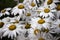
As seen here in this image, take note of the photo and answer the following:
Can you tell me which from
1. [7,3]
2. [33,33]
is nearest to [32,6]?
[33,33]

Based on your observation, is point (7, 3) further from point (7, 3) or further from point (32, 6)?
point (32, 6)

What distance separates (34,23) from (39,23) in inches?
0.9

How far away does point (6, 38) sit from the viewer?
924 millimetres

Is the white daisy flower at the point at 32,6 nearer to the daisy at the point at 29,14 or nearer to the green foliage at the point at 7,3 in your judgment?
the daisy at the point at 29,14

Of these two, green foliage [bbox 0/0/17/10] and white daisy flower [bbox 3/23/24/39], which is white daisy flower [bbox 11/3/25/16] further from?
green foliage [bbox 0/0/17/10]

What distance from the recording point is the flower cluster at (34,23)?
863mm

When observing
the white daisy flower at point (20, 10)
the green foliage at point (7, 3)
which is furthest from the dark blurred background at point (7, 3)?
the white daisy flower at point (20, 10)

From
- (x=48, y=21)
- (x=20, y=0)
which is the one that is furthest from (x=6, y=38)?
(x=20, y=0)

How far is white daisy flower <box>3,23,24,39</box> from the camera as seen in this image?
2.88 feet

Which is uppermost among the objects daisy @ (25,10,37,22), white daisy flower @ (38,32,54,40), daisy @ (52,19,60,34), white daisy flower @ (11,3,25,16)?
white daisy flower @ (11,3,25,16)

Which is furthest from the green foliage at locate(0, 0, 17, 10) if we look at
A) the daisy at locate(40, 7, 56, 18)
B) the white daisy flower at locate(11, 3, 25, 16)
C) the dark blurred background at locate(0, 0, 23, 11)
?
the daisy at locate(40, 7, 56, 18)

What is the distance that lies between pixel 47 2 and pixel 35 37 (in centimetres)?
20

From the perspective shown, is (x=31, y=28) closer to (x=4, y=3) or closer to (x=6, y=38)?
(x=6, y=38)

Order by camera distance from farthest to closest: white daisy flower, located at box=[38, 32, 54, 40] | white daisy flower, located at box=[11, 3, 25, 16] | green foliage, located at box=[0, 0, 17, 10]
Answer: green foliage, located at box=[0, 0, 17, 10] < white daisy flower, located at box=[11, 3, 25, 16] < white daisy flower, located at box=[38, 32, 54, 40]
